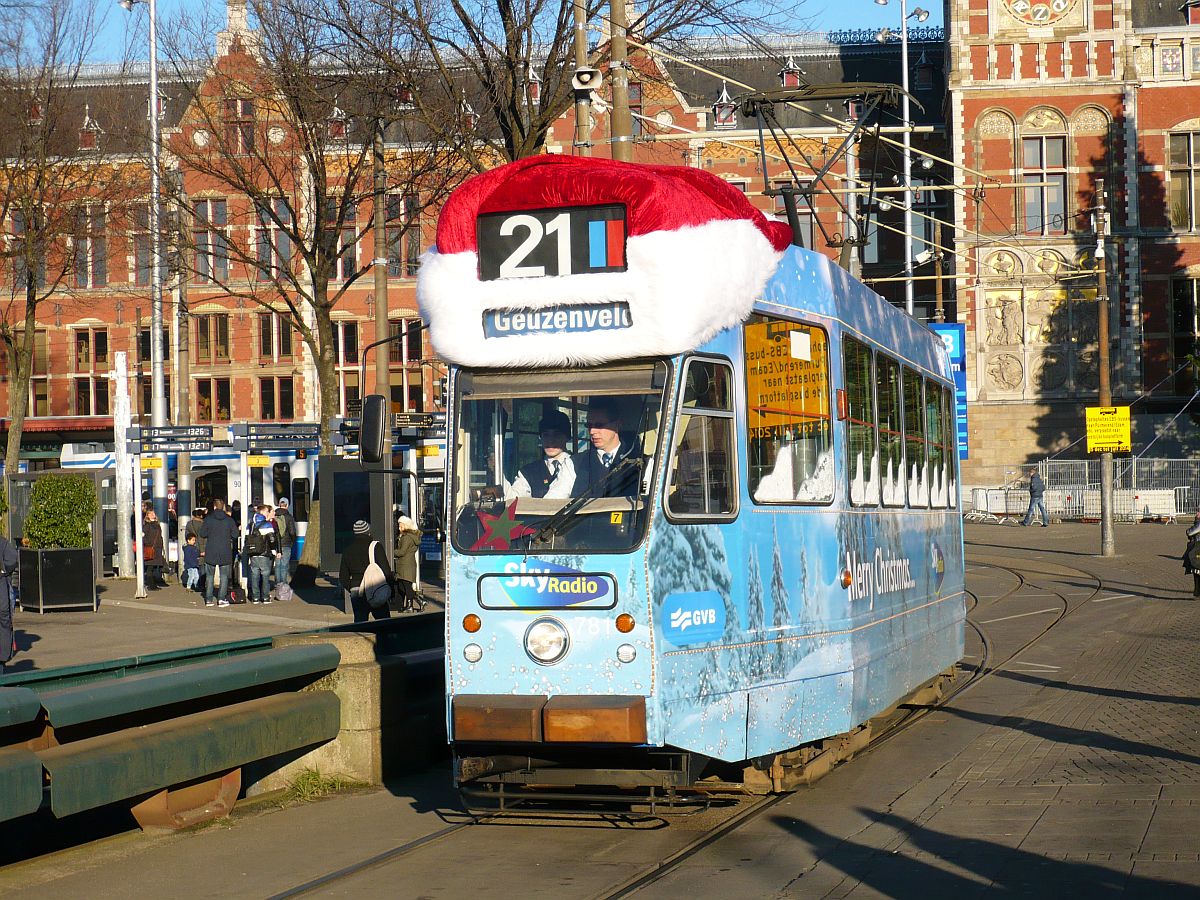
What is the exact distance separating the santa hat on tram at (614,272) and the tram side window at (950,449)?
18.0ft

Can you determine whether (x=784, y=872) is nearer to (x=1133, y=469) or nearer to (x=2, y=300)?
(x=1133, y=469)

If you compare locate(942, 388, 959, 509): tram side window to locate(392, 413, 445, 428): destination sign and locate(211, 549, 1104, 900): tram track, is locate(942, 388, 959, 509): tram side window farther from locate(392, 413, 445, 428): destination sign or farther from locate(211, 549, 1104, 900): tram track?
locate(392, 413, 445, 428): destination sign

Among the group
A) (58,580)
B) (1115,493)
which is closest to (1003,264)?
(1115,493)

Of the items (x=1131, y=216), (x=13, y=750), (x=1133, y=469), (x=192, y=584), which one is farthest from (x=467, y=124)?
(x=1131, y=216)

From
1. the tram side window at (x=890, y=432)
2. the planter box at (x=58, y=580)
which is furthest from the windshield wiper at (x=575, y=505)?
the planter box at (x=58, y=580)

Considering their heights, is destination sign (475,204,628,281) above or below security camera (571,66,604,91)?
below

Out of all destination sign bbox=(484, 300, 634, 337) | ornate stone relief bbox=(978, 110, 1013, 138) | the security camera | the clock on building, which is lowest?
destination sign bbox=(484, 300, 634, 337)

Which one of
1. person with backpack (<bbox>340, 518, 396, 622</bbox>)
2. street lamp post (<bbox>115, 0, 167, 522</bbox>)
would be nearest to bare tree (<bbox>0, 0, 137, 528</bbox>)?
street lamp post (<bbox>115, 0, 167, 522</bbox>)

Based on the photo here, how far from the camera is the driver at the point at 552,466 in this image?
26.3 ft

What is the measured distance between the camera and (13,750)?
7324mm

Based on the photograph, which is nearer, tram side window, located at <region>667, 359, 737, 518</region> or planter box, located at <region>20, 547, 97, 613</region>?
tram side window, located at <region>667, 359, 737, 518</region>

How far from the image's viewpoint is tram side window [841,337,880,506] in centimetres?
972

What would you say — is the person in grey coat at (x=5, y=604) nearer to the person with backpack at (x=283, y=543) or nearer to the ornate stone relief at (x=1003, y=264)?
the person with backpack at (x=283, y=543)

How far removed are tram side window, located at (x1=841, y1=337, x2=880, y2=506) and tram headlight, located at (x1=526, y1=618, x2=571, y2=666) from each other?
2486 mm
